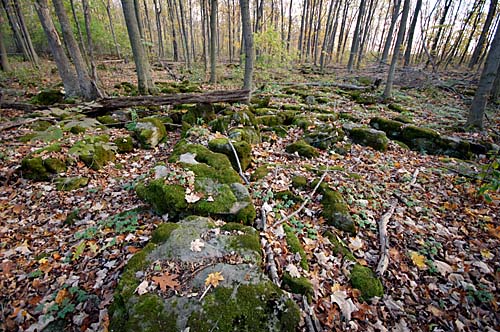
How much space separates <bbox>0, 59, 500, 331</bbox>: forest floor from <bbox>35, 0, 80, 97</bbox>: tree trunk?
3.23 meters

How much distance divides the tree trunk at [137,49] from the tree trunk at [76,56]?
1749 millimetres

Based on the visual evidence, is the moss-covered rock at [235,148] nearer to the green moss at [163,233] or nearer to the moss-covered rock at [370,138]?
the green moss at [163,233]

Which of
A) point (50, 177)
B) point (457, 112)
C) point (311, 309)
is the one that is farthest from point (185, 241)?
point (457, 112)

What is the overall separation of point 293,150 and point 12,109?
8570 millimetres

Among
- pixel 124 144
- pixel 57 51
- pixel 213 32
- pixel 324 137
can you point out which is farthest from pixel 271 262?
pixel 213 32

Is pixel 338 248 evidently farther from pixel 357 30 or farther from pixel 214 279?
pixel 357 30

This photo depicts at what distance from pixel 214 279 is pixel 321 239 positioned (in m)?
1.84

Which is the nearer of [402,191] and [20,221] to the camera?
[20,221]

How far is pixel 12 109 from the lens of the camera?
6875 millimetres

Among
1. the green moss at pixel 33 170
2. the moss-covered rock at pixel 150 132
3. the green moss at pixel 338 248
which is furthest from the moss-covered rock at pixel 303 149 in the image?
the green moss at pixel 33 170

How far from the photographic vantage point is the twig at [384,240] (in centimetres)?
308

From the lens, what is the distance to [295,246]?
314 centimetres

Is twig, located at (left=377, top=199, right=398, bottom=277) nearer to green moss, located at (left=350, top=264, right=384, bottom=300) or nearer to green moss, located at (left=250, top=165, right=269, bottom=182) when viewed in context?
green moss, located at (left=350, top=264, right=384, bottom=300)

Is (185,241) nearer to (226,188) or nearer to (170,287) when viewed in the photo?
(170,287)
